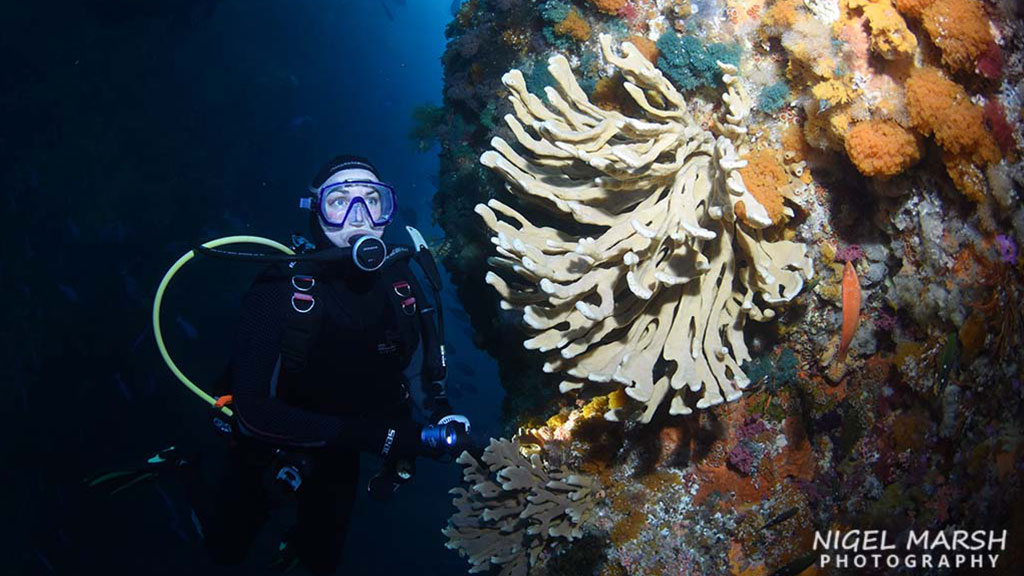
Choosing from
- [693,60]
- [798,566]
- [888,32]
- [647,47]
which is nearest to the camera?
[888,32]

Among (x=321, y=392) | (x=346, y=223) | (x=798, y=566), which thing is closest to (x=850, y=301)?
(x=798, y=566)

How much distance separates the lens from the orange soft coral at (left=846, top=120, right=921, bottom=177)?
2.67 metres

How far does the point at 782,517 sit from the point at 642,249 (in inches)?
84.0

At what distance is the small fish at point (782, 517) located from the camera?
11.3 ft

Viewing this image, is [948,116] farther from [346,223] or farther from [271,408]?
[271,408]

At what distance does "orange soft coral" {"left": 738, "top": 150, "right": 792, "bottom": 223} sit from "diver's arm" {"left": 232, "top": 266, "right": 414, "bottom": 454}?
298 centimetres

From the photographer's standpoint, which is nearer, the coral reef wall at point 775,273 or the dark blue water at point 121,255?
the coral reef wall at point 775,273

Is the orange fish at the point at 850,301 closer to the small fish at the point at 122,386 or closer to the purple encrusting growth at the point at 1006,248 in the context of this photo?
the purple encrusting growth at the point at 1006,248

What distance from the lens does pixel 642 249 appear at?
2.90 meters

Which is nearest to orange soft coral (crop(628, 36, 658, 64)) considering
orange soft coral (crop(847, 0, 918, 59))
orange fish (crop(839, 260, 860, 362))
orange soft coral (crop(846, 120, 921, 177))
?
orange soft coral (crop(847, 0, 918, 59))

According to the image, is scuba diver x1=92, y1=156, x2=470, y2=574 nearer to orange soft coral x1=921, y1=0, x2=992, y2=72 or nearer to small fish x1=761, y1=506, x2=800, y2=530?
small fish x1=761, y1=506, x2=800, y2=530

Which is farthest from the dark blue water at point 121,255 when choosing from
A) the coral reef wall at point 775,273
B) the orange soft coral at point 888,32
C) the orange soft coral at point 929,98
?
the orange soft coral at point 929,98

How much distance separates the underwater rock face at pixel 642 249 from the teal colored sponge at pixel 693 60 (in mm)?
354

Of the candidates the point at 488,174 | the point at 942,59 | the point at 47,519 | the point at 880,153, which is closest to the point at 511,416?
the point at 488,174
